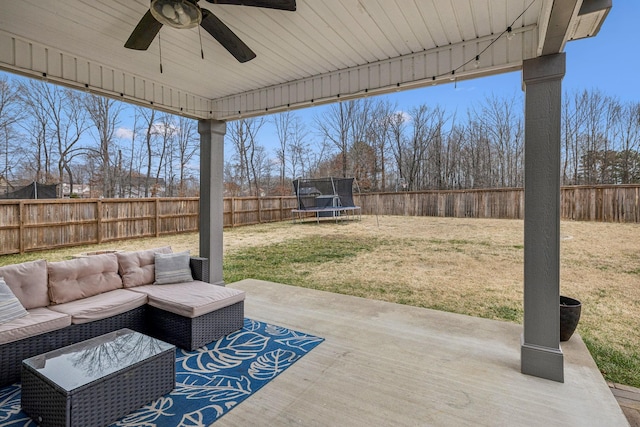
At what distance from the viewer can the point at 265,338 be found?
2.89 meters

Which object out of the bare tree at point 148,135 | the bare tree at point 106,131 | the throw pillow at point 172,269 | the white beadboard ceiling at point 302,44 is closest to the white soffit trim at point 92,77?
the white beadboard ceiling at point 302,44

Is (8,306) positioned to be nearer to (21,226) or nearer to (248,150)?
(21,226)

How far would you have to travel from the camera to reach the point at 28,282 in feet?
8.35

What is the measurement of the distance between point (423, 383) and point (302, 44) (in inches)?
116

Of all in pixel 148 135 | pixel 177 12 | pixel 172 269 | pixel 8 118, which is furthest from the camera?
pixel 148 135

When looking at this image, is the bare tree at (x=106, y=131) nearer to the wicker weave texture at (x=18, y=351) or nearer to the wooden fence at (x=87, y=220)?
the wooden fence at (x=87, y=220)

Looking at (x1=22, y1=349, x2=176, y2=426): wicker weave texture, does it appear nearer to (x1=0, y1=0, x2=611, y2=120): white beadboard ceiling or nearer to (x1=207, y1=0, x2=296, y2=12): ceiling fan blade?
(x1=207, y1=0, x2=296, y2=12): ceiling fan blade

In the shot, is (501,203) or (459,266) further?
(501,203)

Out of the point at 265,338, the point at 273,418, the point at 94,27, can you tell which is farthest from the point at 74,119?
the point at 273,418

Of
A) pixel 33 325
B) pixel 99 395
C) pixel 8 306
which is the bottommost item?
pixel 99 395

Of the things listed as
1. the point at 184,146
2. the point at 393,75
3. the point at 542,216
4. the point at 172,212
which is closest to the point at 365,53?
the point at 393,75

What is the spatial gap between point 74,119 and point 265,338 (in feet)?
39.0

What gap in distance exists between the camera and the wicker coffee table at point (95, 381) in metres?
1.61

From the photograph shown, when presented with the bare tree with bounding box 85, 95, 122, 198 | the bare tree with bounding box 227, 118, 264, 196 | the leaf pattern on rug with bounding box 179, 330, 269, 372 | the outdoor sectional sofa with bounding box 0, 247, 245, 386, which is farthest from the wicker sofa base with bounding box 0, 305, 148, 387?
the bare tree with bounding box 227, 118, 264, 196
